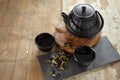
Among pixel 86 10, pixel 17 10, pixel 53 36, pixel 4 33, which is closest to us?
pixel 86 10

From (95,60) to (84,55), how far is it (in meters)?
0.08

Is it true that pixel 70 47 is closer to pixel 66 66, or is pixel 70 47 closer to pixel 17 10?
pixel 66 66

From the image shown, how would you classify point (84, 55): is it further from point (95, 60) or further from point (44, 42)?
point (44, 42)

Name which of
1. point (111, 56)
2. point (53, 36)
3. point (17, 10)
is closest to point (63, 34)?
point (53, 36)

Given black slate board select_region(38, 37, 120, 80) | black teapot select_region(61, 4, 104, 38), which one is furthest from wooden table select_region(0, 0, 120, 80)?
black teapot select_region(61, 4, 104, 38)

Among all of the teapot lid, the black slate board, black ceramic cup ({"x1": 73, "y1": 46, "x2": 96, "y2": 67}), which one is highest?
the teapot lid

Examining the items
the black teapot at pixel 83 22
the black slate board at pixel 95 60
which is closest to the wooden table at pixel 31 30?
the black slate board at pixel 95 60

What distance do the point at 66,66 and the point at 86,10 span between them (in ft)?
1.05

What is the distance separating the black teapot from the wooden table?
0.20 metres

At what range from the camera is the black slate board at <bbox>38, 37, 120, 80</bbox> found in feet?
3.15

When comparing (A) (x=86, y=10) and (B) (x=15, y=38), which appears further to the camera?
(B) (x=15, y=38)

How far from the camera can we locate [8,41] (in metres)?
1.13

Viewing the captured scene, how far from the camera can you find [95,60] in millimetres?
1008

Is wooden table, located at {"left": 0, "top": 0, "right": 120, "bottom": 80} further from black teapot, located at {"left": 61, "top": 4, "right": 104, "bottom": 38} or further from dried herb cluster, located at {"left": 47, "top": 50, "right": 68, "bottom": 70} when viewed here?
black teapot, located at {"left": 61, "top": 4, "right": 104, "bottom": 38}
